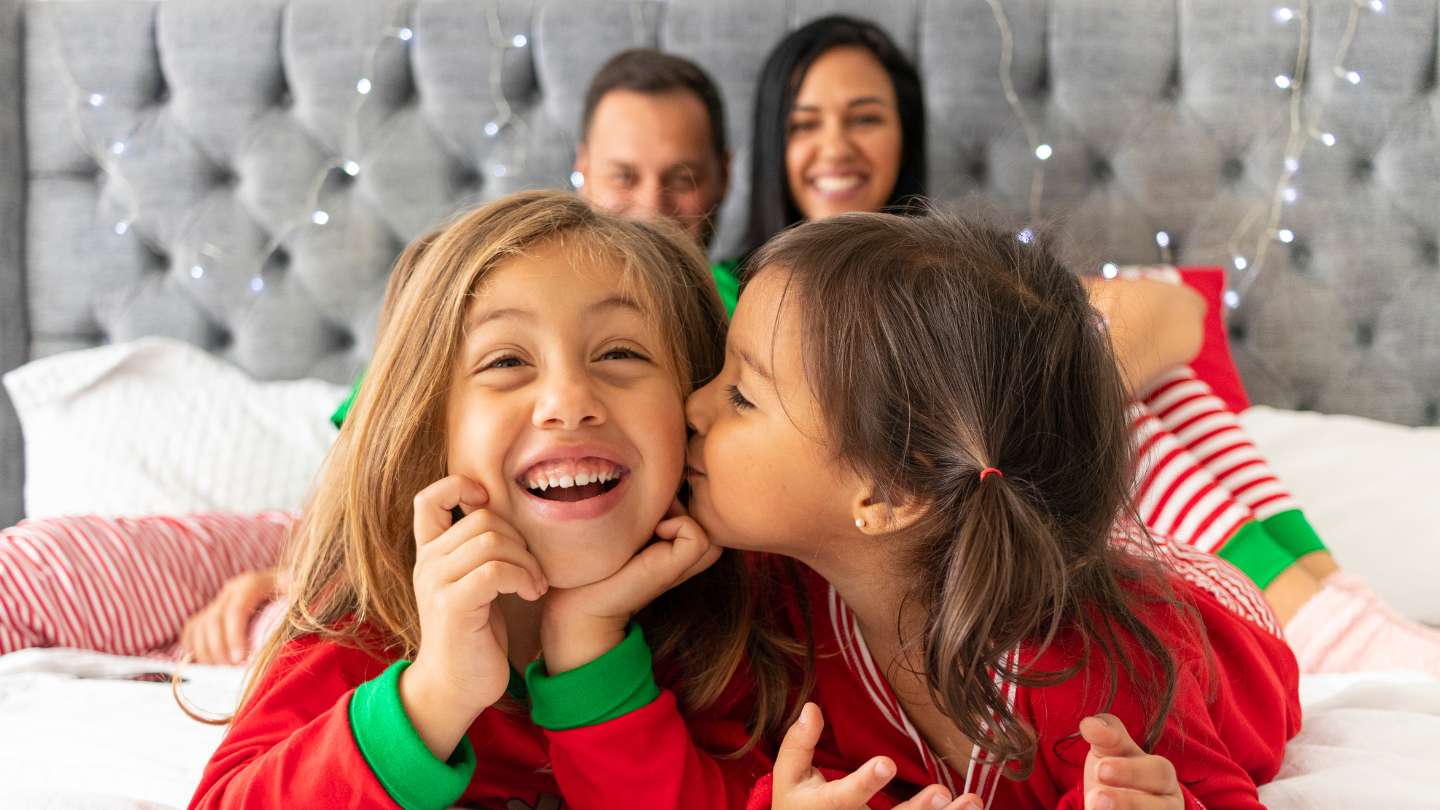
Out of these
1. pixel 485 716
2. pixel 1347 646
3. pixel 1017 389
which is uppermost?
pixel 1017 389

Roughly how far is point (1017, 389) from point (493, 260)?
470 millimetres

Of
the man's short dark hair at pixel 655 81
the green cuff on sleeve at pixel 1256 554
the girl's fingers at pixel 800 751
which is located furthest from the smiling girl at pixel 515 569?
the man's short dark hair at pixel 655 81

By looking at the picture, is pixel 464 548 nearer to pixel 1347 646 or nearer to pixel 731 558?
pixel 731 558

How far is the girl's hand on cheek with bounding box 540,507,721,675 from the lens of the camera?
0.98m

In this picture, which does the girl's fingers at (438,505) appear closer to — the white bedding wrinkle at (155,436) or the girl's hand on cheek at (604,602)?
the girl's hand on cheek at (604,602)

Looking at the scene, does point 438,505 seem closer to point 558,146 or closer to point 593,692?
point 593,692

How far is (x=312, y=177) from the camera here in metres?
2.15

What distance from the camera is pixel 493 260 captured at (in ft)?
3.42

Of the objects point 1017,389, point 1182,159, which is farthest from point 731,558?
point 1182,159

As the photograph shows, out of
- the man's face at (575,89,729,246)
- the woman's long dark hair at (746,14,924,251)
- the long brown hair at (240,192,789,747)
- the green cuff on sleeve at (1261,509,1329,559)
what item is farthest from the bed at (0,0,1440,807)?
the long brown hair at (240,192,789,747)

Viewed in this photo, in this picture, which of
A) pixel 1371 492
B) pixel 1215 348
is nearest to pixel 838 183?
pixel 1215 348

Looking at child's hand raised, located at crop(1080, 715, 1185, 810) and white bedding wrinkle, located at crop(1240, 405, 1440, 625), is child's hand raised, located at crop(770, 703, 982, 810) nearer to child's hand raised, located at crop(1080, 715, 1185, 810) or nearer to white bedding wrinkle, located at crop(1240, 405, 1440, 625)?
child's hand raised, located at crop(1080, 715, 1185, 810)

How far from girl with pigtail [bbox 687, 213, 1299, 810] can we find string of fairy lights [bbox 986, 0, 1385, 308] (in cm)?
121

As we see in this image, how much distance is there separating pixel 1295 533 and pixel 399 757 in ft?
4.02
